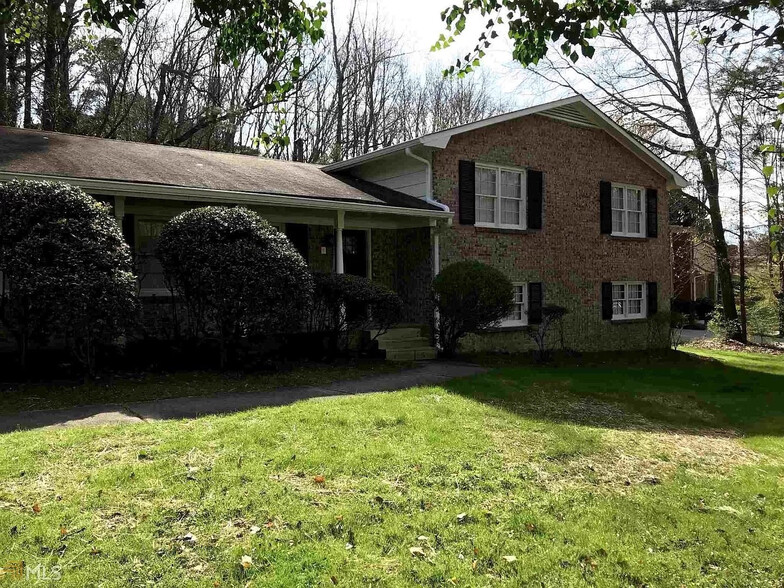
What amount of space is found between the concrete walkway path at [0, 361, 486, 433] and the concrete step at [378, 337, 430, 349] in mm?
3098

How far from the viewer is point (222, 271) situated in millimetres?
9570

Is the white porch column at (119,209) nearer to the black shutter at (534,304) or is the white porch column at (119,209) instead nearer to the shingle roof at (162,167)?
the shingle roof at (162,167)

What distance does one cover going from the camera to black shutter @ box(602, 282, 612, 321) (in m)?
18.0

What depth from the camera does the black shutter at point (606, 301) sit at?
59.2 ft

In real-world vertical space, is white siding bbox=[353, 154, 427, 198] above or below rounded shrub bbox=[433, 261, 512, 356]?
above

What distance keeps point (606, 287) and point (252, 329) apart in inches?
458

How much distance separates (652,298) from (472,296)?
9.14 meters

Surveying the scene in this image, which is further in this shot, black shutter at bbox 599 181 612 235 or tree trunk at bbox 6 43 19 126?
tree trunk at bbox 6 43 19 126

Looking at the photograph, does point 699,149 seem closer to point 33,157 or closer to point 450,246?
point 450,246

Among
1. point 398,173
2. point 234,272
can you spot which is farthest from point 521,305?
point 234,272

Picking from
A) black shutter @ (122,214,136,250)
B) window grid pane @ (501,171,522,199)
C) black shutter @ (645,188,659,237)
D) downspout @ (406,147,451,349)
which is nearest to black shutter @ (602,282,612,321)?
black shutter @ (645,188,659,237)

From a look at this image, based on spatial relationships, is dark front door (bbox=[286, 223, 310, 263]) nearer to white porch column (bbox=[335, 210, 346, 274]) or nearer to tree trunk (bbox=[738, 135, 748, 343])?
white porch column (bbox=[335, 210, 346, 274])

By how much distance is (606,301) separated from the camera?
18.1m

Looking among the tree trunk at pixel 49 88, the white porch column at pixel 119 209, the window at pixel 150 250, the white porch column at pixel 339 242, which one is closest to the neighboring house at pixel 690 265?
the white porch column at pixel 339 242
